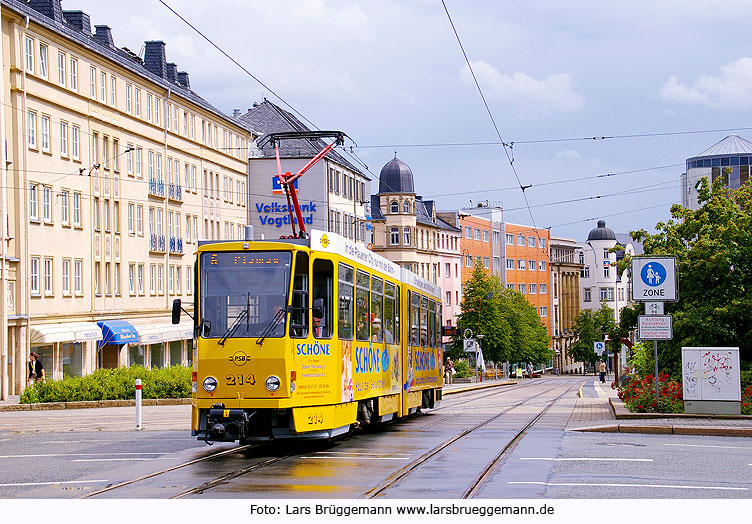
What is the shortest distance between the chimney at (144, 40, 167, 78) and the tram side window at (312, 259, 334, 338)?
166 ft

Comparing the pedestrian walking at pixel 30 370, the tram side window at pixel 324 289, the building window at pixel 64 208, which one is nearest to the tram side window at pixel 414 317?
the tram side window at pixel 324 289

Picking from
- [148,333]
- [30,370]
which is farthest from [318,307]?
[148,333]

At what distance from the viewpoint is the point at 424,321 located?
90.0 feet

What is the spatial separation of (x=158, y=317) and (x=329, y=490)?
50020 mm

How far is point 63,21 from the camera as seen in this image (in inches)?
2083

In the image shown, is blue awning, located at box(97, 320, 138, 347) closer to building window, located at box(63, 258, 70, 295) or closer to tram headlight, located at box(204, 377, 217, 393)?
building window, located at box(63, 258, 70, 295)

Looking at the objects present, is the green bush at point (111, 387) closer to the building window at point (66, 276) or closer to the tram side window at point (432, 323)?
the tram side window at point (432, 323)

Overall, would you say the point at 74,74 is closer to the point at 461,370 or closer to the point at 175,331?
the point at 175,331

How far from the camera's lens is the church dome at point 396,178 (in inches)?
4257

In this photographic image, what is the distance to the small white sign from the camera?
25328 millimetres

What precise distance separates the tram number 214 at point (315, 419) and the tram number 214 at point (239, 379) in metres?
1.10

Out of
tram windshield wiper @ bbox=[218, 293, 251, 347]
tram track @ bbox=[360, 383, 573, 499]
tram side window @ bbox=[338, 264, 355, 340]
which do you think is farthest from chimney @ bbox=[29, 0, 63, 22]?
tram windshield wiper @ bbox=[218, 293, 251, 347]

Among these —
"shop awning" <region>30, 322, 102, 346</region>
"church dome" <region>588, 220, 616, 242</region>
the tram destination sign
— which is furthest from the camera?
"church dome" <region>588, 220, 616, 242</region>
